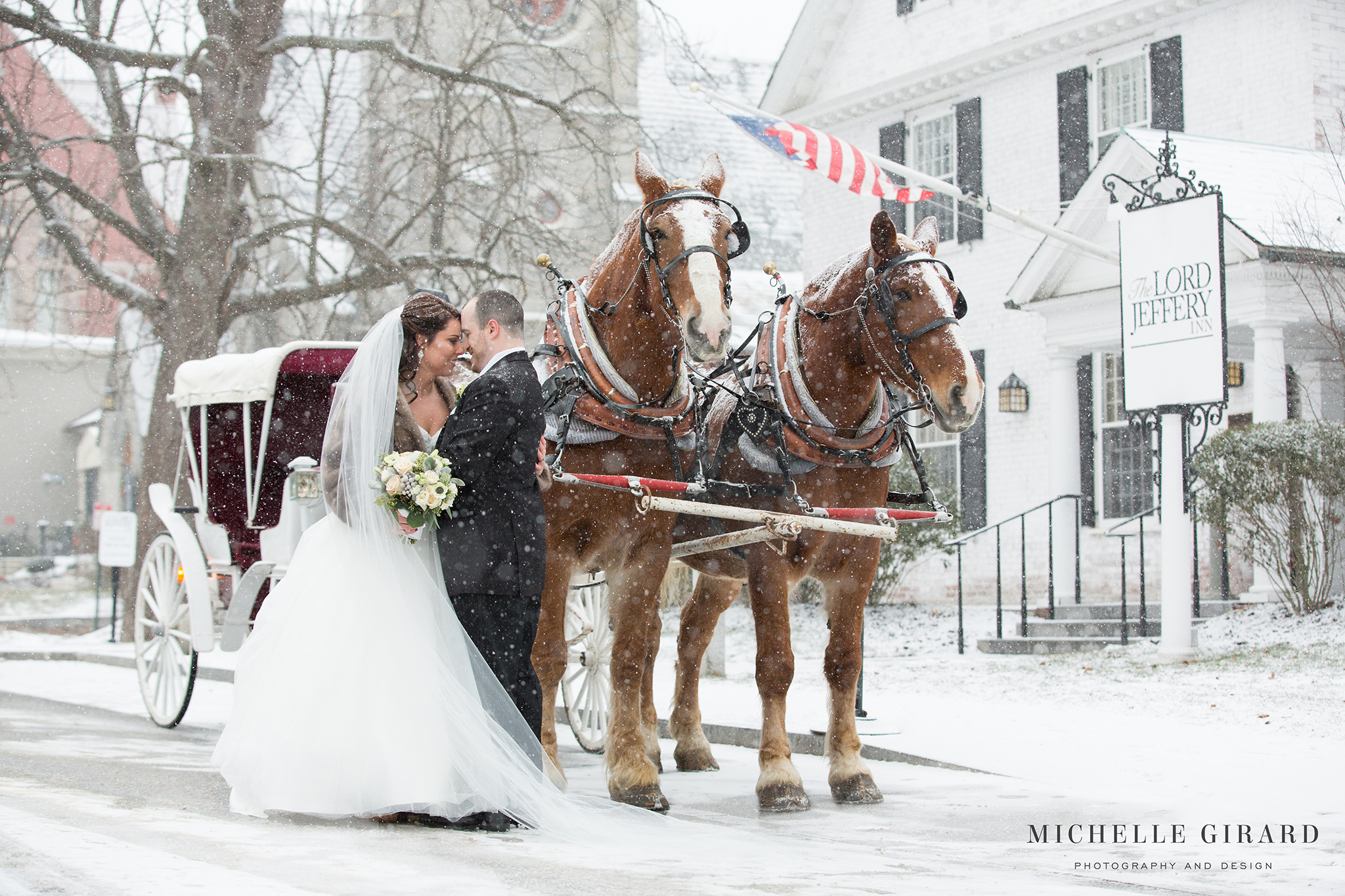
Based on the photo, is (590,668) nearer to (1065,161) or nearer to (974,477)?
(974,477)

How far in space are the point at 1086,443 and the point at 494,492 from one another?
1328 cm

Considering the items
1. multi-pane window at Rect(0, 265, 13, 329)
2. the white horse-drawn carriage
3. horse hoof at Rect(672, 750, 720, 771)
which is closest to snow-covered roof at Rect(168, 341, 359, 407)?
the white horse-drawn carriage

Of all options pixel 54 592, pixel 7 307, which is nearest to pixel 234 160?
pixel 54 592

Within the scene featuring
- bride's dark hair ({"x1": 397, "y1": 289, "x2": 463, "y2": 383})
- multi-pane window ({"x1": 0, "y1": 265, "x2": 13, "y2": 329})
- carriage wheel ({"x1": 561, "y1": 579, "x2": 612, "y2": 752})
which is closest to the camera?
bride's dark hair ({"x1": 397, "y1": 289, "x2": 463, "y2": 383})

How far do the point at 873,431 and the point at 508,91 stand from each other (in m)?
10.1

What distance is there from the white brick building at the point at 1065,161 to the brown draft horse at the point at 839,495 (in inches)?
325

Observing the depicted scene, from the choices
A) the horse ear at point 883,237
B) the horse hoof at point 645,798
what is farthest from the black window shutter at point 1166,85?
the horse hoof at point 645,798

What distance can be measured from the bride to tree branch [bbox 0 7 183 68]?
35.5 feet

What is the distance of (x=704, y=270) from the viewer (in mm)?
5324

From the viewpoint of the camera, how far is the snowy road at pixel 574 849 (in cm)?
383

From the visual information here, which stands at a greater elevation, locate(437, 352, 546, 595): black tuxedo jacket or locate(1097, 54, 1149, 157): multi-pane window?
locate(1097, 54, 1149, 157): multi-pane window

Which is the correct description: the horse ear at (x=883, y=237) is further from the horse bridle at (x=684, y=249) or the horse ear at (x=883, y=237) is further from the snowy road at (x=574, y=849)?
the snowy road at (x=574, y=849)

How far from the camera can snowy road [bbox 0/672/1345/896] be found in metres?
3.83

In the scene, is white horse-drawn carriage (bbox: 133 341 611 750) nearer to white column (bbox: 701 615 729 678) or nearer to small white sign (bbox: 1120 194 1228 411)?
white column (bbox: 701 615 729 678)
